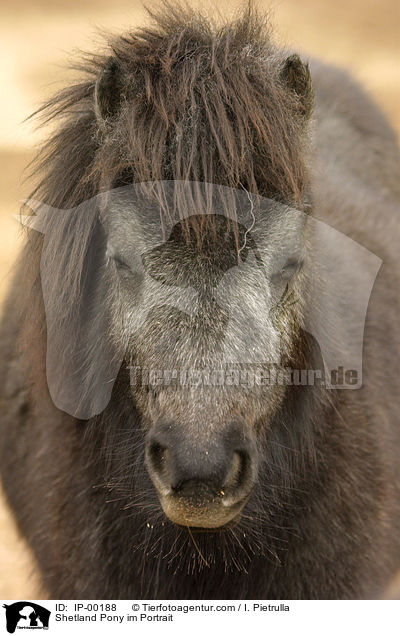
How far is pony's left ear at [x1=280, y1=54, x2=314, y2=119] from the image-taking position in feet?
5.78

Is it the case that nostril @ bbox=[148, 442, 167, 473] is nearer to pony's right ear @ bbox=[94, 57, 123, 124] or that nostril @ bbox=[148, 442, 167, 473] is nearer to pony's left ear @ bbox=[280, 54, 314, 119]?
pony's right ear @ bbox=[94, 57, 123, 124]

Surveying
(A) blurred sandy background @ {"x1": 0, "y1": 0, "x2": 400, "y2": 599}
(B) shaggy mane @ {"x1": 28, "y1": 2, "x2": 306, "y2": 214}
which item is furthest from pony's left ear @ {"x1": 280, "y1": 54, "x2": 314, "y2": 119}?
(A) blurred sandy background @ {"x1": 0, "y1": 0, "x2": 400, "y2": 599}

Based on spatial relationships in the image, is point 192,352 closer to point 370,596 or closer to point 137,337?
point 137,337

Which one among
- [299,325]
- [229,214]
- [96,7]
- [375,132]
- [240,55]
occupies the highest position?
[96,7]

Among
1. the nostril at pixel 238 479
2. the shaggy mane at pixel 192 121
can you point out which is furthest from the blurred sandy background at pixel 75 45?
the nostril at pixel 238 479

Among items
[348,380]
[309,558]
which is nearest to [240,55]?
[348,380]

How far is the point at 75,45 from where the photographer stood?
2787 mm

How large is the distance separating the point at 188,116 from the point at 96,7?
70.6 inches

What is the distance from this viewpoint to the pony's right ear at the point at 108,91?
1670 millimetres

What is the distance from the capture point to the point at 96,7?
312 centimetres

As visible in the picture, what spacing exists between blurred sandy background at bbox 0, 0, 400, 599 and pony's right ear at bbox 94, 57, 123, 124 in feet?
3.43
